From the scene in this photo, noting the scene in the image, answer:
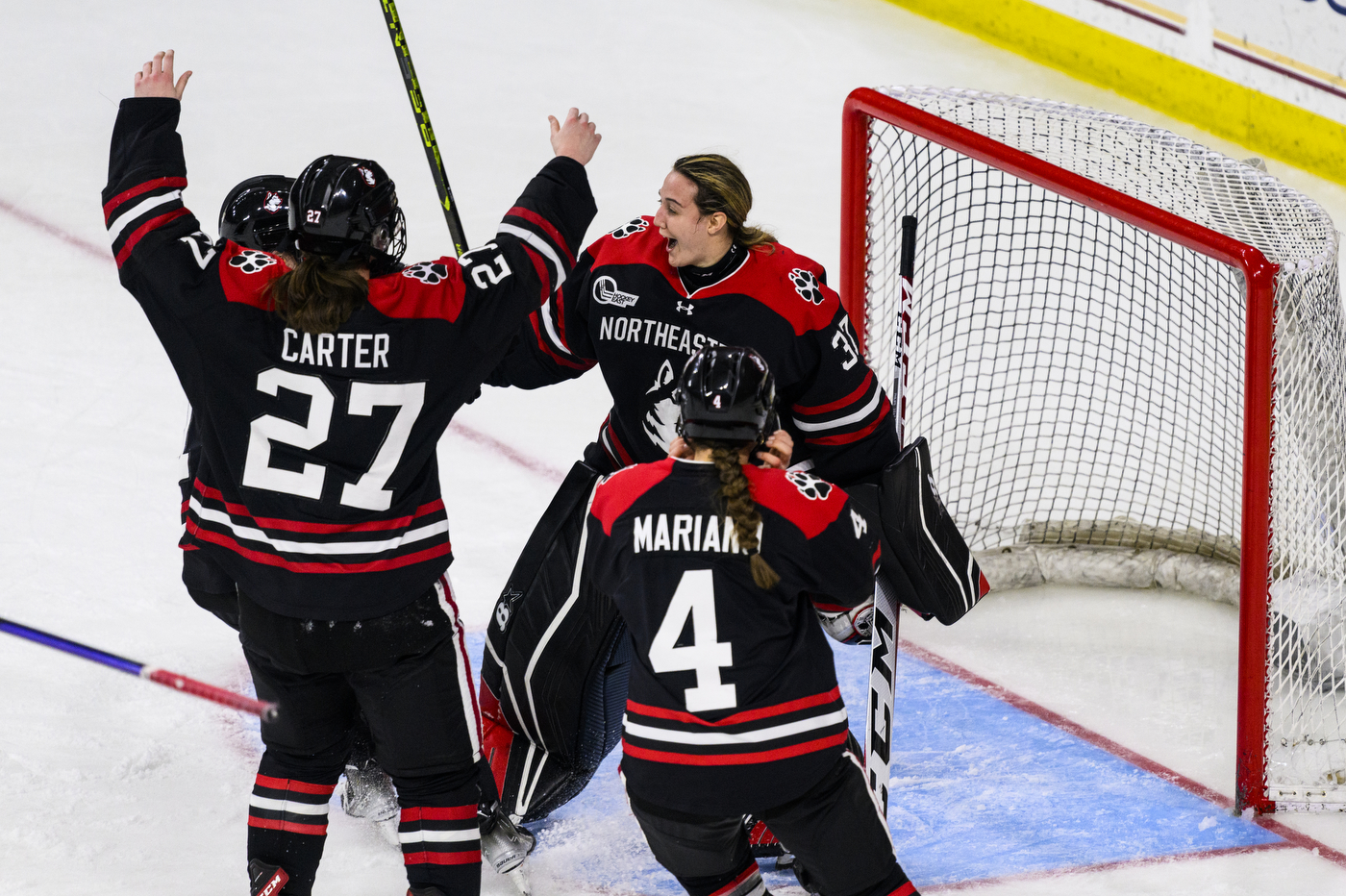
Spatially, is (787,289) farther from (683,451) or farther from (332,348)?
(332,348)

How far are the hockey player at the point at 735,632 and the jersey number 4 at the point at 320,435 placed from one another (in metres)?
0.31

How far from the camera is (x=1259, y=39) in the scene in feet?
18.7

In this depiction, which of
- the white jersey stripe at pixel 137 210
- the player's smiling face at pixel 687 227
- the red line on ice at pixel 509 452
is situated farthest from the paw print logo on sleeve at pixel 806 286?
the red line on ice at pixel 509 452

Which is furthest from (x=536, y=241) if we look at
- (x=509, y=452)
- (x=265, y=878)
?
(x=509, y=452)

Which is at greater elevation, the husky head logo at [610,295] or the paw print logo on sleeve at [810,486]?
the husky head logo at [610,295]

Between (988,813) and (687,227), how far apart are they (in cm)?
128

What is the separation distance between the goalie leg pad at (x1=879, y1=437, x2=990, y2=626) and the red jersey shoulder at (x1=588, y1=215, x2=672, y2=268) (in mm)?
547

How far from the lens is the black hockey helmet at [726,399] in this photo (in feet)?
7.53

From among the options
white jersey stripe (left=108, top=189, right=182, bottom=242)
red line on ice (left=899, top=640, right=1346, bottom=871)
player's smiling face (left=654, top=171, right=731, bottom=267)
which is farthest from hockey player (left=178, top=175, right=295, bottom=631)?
red line on ice (left=899, top=640, right=1346, bottom=871)

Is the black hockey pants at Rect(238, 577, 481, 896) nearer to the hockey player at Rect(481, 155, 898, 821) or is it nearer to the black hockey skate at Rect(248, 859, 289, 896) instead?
the black hockey skate at Rect(248, 859, 289, 896)

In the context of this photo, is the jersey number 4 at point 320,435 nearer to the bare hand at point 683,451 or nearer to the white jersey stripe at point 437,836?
the bare hand at point 683,451

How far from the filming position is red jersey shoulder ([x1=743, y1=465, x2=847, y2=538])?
2.30 meters

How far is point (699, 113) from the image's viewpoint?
251 inches

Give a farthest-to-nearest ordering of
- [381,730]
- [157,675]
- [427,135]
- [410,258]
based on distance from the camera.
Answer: [410,258]
[427,135]
[381,730]
[157,675]
